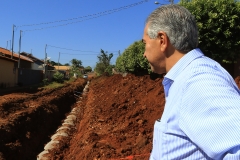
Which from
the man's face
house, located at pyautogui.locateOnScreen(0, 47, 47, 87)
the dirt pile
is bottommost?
the dirt pile

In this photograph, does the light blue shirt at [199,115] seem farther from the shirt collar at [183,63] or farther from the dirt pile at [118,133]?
Answer: the dirt pile at [118,133]

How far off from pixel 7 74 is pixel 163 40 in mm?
29382

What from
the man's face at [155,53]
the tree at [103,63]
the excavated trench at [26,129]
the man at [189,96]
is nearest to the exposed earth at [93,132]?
the excavated trench at [26,129]

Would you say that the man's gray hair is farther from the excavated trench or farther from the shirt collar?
the excavated trench

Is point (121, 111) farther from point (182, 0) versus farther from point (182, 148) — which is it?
point (182, 148)

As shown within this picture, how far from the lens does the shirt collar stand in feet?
5.04

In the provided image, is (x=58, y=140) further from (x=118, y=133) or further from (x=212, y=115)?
(x=212, y=115)

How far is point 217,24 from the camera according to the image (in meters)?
10.4

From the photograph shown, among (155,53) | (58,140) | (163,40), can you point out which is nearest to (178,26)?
(163,40)

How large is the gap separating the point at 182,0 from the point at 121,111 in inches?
194

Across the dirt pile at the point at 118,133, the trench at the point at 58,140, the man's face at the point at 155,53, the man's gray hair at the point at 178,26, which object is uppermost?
the man's gray hair at the point at 178,26

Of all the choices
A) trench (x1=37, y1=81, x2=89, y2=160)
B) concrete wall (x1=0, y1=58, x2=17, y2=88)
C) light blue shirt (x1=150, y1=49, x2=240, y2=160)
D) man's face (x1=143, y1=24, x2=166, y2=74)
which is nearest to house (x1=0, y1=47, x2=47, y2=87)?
concrete wall (x1=0, y1=58, x2=17, y2=88)

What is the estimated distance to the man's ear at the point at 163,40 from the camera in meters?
1.62

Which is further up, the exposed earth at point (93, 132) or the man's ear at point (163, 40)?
the man's ear at point (163, 40)
